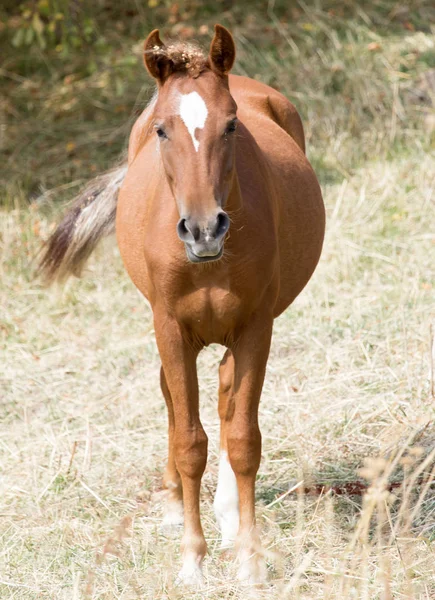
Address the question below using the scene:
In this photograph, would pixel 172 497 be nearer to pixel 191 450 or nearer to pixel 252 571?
pixel 191 450

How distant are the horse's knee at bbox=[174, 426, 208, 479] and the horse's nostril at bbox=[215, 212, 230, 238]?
0.99 meters

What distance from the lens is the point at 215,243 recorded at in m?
2.82

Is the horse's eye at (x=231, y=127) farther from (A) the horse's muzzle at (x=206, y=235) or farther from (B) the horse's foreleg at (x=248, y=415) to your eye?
(B) the horse's foreleg at (x=248, y=415)

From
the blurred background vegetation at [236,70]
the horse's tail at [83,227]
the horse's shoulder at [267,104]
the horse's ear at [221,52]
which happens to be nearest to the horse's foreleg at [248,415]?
the horse's ear at [221,52]

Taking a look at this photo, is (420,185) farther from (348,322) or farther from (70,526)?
(70,526)

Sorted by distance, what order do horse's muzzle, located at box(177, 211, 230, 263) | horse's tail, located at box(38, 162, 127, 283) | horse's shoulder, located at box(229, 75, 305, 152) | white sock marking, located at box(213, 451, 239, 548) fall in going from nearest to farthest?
horse's muzzle, located at box(177, 211, 230, 263)
white sock marking, located at box(213, 451, 239, 548)
horse's shoulder, located at box(229, 75, 305, 152)
horse's tail, located at box(38, 162, 127, 283)

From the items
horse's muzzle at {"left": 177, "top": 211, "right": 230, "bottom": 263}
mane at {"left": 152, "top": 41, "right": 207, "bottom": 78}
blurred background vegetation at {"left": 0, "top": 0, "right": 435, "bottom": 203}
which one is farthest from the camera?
blurred background vegetation at {"left": 0, "top": 0, "right": 435, "bottom": 203}

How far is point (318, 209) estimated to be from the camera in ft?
14.3

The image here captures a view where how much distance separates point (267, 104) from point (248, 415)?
1.77 m

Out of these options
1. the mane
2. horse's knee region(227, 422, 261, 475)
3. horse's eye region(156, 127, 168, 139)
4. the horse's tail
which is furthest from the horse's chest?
the horse's tail

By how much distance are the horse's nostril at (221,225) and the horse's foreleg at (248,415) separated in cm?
68

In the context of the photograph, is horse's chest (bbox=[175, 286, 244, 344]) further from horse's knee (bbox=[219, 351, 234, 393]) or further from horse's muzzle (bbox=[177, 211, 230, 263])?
horse's knee (bbox=[219, 351, 234, 393])

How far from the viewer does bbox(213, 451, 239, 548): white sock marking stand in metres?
3.82

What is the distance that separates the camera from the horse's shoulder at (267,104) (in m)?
4.46
